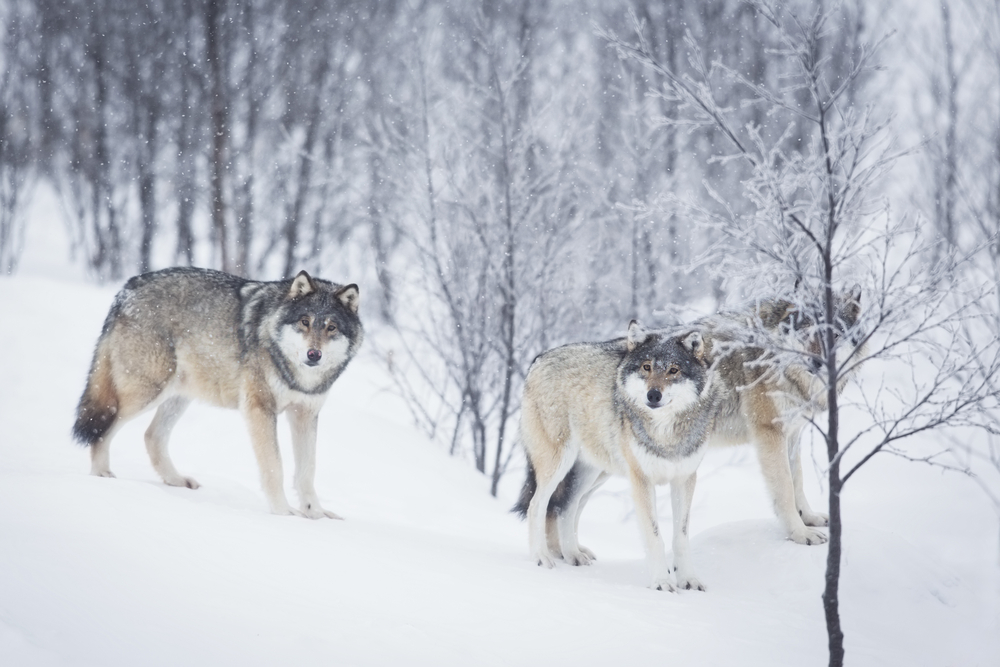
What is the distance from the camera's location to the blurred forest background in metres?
9.19

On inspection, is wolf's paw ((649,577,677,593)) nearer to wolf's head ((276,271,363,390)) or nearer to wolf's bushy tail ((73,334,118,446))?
wolf's head ((276,271,363,390))

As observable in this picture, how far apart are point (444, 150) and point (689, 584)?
5.80m

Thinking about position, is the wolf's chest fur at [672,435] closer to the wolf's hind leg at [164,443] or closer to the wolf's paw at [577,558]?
the wolf's paw at [577,558]

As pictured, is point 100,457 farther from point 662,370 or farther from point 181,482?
point 662,370

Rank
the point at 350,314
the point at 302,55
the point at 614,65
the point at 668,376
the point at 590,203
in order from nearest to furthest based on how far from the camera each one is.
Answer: the point at 668,376 < the point at 350,314 < the point at 590,203 < the point at 614,65 < the point at 302,55

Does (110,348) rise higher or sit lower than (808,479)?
higher

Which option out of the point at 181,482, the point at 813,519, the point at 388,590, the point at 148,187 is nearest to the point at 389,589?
the point at 388,590

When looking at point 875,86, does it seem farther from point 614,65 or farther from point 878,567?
point 878,567

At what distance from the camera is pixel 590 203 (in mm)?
10188

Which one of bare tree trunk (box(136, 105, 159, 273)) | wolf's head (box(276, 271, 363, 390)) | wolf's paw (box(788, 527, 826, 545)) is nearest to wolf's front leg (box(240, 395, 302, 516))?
wolf's head (box(276, 271, 363, 390))

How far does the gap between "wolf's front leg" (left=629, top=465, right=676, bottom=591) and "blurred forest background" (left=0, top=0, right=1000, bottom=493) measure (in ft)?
5.07

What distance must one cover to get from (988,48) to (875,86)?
205 inches

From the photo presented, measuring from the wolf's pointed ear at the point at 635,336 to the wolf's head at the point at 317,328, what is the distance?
2.00 m

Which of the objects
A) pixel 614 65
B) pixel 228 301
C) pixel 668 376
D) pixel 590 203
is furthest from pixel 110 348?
pixel 614 65
